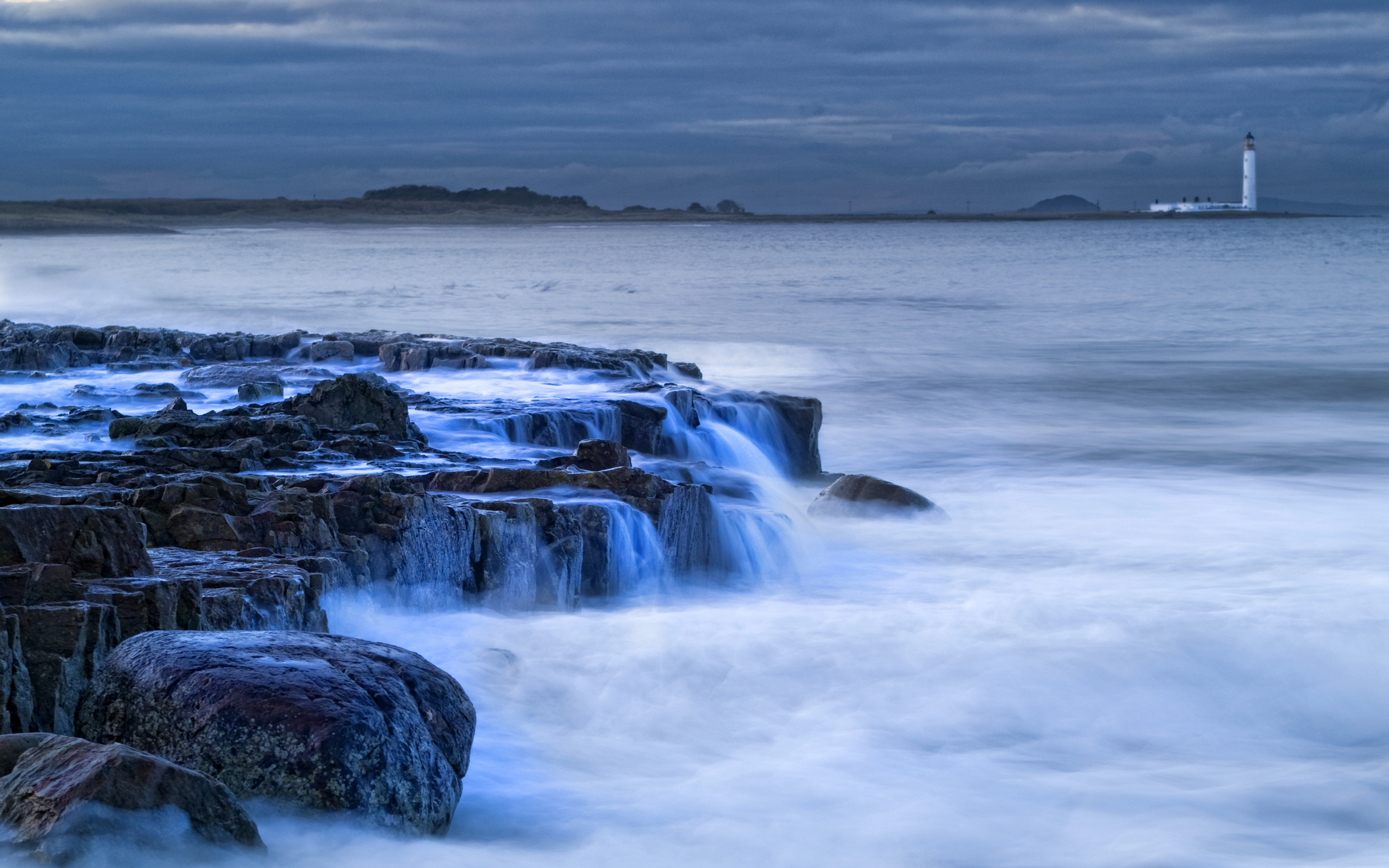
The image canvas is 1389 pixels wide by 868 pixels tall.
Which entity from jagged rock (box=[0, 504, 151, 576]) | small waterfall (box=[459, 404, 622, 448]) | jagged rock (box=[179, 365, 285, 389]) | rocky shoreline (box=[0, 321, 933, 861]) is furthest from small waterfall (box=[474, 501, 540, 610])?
jagged rock (box=[179, 365, 285, 389])

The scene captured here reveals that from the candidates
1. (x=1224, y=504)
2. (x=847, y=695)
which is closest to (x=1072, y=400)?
(x=1224, y=504)

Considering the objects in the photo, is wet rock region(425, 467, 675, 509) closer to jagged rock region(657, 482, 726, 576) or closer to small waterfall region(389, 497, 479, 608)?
jagged rock region(657, 482, 726, 576)

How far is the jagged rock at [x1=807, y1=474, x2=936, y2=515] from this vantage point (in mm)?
12484

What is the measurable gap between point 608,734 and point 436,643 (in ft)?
4.52

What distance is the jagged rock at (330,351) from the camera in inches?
715

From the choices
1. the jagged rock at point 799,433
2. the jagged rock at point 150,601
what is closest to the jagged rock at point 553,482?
the jagged rock at point 150,601

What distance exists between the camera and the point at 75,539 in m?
5.94

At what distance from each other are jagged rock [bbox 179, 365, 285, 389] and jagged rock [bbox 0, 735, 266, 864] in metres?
11.1

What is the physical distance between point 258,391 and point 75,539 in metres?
8.58

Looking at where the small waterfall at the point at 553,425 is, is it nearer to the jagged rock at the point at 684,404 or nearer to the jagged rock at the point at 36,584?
the jagged rock at the point at 684,404

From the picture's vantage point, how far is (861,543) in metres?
11.7

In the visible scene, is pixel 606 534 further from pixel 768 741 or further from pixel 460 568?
pixel 768 741

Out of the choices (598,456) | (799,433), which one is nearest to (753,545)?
(598,456)

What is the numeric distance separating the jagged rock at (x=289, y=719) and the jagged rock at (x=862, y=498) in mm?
7776
